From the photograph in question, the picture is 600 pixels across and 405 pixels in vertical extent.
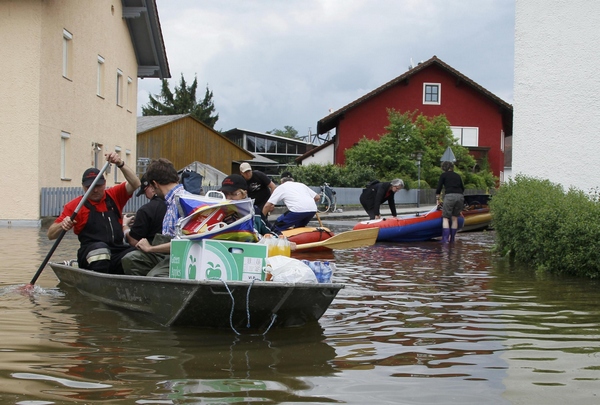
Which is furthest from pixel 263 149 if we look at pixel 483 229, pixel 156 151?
pixel 483 229

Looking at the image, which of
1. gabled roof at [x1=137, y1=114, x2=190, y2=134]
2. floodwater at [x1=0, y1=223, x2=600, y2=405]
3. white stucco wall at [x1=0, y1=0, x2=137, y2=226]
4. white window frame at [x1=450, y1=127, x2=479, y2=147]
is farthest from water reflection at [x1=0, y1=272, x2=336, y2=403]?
white window frame at [x1=450, y1=127, x2=479, y2=147]

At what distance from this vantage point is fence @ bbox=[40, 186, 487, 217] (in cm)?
2142

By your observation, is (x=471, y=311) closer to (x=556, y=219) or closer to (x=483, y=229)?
(x=556, y=219)

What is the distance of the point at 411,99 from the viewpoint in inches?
2003

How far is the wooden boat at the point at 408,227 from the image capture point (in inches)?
722

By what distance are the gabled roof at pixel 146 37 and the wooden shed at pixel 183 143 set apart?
1762 centimetres

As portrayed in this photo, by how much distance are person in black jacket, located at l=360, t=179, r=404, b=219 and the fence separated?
27.6 feet

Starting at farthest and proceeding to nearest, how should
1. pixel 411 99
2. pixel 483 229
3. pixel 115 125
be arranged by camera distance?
pixel 411 99, pixel 115 125, pixel 483 229

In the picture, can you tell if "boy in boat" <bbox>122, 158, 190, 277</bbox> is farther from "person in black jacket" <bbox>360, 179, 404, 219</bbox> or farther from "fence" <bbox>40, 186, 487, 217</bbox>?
"fence" <bbox>40, 186, 487, 217</bbox>

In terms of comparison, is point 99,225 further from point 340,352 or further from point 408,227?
point 408,227

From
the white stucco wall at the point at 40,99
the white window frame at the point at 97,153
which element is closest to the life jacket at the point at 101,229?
the white stucco wall at the point at 40,99

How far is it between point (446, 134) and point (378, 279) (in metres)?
36.6

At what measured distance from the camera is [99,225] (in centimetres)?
880

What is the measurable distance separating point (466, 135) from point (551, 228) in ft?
138
